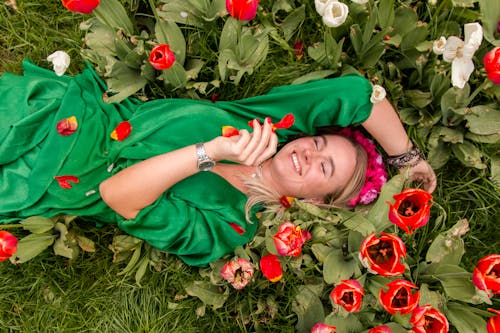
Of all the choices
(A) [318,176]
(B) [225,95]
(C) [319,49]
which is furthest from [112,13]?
(A) [318,176]

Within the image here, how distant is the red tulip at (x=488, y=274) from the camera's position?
1.80m

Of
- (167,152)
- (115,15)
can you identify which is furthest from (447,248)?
(115,15)

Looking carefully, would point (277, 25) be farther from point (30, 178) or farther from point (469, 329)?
point (469, 329)

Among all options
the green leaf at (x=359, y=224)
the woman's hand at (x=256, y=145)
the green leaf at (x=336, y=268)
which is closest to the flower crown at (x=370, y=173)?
the green leaf at (x=359, y=224)

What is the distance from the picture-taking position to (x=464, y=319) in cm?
242

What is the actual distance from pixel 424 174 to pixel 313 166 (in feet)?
2.85

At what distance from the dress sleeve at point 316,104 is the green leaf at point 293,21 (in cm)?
42

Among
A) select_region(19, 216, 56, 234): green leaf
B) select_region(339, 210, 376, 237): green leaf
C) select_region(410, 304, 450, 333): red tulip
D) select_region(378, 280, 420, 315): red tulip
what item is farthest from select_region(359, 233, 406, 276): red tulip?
select_region(19, 216, 56, 234): green leaf

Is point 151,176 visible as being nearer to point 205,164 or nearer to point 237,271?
point 205,164

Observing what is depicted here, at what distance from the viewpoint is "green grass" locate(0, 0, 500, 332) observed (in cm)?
296

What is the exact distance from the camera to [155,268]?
118 inches

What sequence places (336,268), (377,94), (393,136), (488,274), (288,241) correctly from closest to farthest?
1. (488,274)
2. (288,241)
3. (336,268)
4. (377,94)
5. (393,136)

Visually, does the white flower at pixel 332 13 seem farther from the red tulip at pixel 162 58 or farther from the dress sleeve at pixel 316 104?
the red tulip at pixel 162 58

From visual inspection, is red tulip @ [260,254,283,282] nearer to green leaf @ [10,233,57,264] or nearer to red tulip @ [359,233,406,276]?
red tulip @ [359,233,406,276]
